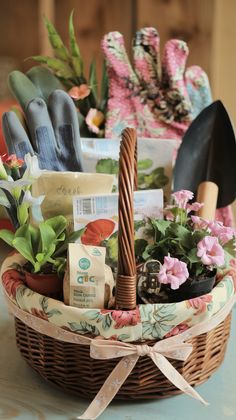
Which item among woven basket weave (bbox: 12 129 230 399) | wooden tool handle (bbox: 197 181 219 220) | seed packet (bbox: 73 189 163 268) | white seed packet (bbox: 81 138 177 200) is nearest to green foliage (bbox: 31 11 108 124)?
white seed packet (bbox: 81 138 177 200)

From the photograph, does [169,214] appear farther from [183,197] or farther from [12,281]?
[12,281]

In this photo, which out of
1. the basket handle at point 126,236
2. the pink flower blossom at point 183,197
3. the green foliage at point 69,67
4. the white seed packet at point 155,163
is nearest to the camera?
the basket handle at point 126,236

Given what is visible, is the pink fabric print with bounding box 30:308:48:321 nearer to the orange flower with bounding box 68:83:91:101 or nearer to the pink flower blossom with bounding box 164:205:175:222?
the pink flower blossom with bounding box 164:205:175:222

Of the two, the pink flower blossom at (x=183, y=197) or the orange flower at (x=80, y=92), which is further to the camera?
Answer: the orange flower at (x=80, y=92)

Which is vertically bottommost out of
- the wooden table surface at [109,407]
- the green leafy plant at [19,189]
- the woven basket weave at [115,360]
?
the wooden table surface at [109,407]

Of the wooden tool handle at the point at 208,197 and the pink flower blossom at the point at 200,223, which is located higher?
the pink flower blossom at the point at 200,223

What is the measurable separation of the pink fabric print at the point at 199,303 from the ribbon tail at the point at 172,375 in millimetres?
61

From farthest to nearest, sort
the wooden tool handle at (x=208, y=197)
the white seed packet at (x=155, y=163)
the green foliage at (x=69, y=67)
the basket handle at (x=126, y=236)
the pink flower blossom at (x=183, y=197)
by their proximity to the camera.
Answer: the green foliage at (x=69, y=67) → the white seed packet at (x=155, y=163) → the wooden tool handle at (x=208, y=197) → the pink flower blossom at (x=183, y=197) → the basket handle at (x=126, y=236)

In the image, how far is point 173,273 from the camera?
623 millimetres

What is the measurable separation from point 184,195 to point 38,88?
42 cm

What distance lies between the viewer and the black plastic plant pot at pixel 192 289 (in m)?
0.64

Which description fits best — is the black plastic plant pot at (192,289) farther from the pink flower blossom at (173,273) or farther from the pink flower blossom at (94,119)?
the pink flower blossom at (94,119)

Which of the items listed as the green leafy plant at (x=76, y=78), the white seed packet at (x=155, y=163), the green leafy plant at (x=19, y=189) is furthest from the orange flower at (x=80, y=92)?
the green leafy plant at (x=19, y=189)

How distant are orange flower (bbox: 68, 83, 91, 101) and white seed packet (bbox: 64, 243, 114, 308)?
481mm
